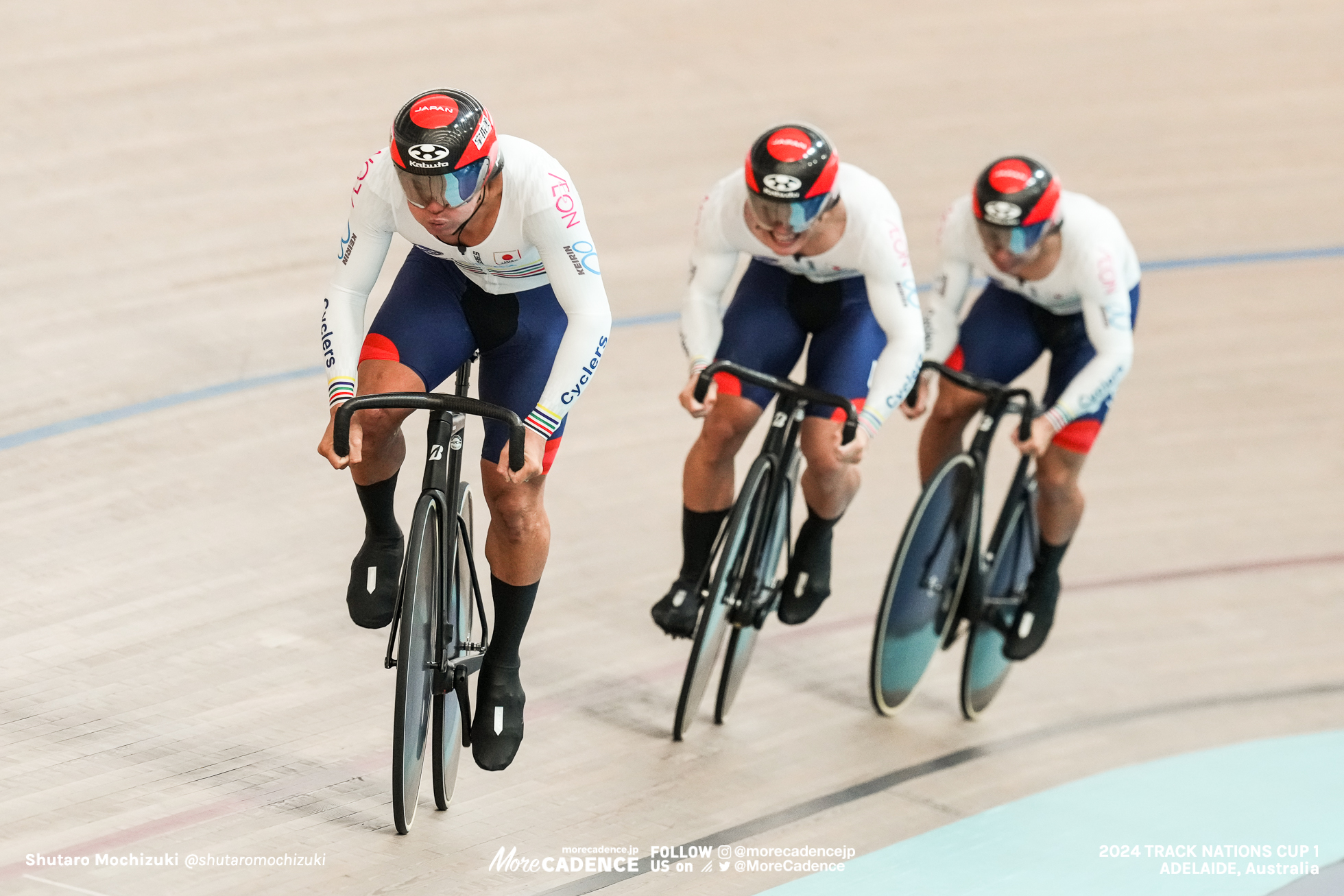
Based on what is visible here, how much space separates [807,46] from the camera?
812cm

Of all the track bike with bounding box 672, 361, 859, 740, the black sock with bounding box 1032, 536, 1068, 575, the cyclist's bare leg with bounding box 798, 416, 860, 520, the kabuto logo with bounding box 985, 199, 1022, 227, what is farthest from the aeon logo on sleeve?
the black sock with bounding box 1032, 536, 1068, 575

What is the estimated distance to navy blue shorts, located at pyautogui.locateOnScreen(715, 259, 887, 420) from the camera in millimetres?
3736

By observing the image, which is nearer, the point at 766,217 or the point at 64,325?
the point at 766,217

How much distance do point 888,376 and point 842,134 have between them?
13.4ft

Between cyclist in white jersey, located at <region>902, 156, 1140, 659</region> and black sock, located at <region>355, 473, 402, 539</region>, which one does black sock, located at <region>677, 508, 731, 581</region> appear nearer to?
cyclist in white jersey, located at <region>902, 156, 1140, 659</region>

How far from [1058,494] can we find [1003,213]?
0.84m

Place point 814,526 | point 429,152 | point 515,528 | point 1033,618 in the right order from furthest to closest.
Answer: point 1033,618 < point 814,526 < point 515,528 < point 429,152

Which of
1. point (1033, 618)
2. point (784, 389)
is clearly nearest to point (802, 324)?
point (784, 389)

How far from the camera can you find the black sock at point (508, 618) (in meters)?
3.14

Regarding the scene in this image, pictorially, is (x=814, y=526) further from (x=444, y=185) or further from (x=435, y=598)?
(x=444, y=185)

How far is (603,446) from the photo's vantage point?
16.9 feet

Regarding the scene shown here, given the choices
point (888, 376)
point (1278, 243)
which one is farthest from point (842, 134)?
point (888, 376)

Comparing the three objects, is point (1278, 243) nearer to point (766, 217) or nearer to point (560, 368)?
point (766, 217)

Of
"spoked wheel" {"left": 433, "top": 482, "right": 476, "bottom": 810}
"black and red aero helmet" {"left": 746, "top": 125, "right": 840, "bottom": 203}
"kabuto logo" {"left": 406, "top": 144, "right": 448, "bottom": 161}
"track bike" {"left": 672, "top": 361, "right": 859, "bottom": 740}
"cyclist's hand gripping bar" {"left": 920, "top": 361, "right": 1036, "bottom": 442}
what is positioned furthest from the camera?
"cyclist's hand gripping bar" {"left": 920, "top": 361, "right": 1036, "bottom": 442}
